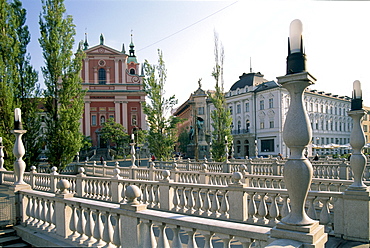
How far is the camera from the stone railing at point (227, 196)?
21.8ft

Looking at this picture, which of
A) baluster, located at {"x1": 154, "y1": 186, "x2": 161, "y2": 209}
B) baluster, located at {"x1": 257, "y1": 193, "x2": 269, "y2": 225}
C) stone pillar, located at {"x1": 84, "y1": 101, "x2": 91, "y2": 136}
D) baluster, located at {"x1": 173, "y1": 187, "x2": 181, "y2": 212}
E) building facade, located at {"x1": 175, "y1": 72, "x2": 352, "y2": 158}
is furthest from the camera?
stone pillar, located at {"x1": 84, "y1": 101, "x2": 91, "y2": 136}

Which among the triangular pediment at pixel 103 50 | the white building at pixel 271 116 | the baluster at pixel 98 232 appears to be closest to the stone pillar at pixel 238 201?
the baluster at pixel 98 232

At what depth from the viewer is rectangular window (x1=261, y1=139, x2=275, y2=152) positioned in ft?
175

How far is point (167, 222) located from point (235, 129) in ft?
195

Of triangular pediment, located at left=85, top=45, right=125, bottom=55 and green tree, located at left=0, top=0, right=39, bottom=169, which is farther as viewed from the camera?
triangular pediment, located at left=85, top=45, right=125, bottom=55

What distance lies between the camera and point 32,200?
7.21m

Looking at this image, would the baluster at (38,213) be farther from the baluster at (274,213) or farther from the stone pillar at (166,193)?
the baluster at (274,213)

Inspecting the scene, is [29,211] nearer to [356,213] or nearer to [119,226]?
[119,226]

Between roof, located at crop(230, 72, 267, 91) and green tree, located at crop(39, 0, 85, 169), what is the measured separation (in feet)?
147

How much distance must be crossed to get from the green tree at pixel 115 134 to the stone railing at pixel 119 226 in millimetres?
46837

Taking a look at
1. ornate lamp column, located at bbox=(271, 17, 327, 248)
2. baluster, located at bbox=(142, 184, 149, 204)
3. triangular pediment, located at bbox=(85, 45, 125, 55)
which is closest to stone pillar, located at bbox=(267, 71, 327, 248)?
ornate lamp column, located at bbox=(271, 17, 327, 248)

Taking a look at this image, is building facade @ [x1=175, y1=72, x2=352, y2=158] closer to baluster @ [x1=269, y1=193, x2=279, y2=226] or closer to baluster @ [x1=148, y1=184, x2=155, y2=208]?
baluster @ [x1=148, y1=184, x2=155, y2=208]

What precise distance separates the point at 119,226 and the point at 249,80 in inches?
2344

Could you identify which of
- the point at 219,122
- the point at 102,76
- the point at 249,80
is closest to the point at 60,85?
the point at 219,122
